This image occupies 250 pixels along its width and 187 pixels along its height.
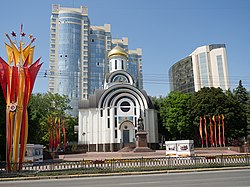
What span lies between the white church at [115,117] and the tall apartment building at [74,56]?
33000 millimetres

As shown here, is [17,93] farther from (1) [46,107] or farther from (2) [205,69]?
(2) [205,69]

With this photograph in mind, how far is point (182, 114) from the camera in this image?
46.1 meters

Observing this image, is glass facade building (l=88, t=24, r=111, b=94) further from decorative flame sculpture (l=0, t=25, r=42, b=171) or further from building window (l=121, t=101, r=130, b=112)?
decorative flame sculpture (l=0, t=25, r=42, b=171)

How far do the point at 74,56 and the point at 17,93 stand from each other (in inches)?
2573

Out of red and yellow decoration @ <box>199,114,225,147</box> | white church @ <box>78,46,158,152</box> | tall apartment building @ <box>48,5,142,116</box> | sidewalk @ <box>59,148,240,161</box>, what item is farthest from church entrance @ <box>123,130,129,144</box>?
tall apartment building @ <box>48,5,142,116</box>

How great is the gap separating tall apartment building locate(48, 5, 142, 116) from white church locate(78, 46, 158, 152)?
3300cm

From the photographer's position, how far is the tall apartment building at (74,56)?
78.3 meters

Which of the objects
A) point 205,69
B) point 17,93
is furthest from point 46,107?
point 205,69

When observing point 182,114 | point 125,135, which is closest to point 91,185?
point 125,135

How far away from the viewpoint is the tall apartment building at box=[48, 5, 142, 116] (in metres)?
78.3

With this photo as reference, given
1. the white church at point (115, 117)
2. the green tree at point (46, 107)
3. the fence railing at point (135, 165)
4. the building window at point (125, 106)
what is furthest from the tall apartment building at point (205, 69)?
the fence railing at point (135, 165)

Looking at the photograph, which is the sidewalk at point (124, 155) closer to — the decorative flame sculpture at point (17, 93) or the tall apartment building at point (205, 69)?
the decorative flame sculpture at point (17, 93)

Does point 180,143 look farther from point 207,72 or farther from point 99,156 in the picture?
point 207,72

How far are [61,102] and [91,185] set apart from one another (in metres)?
42.2
